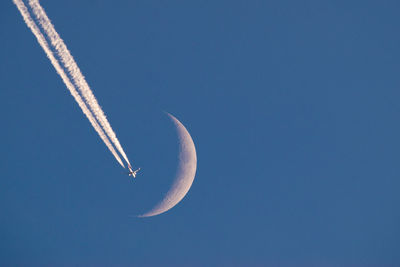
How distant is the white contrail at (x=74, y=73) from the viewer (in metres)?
34.8

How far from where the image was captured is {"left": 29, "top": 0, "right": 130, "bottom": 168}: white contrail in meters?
34.8

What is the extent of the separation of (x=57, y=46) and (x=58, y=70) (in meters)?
1.85

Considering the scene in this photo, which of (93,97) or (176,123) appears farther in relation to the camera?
(176,123)

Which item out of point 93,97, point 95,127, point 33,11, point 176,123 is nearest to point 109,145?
point 95,127

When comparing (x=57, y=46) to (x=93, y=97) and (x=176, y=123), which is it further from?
(x=176, y=123)

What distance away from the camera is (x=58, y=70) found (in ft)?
118

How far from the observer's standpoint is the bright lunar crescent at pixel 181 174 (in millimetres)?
40062

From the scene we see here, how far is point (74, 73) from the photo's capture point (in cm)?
3653

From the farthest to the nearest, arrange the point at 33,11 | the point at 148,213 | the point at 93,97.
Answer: the point at 148,213 → the point at 93,97 → the point at 33,11

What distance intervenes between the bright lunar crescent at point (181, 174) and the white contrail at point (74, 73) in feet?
15.5

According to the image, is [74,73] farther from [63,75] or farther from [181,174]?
[181,174]

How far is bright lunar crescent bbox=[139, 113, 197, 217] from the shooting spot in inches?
1577

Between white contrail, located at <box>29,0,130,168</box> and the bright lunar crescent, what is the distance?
15.5 ft

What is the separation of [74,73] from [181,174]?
1242 cm
